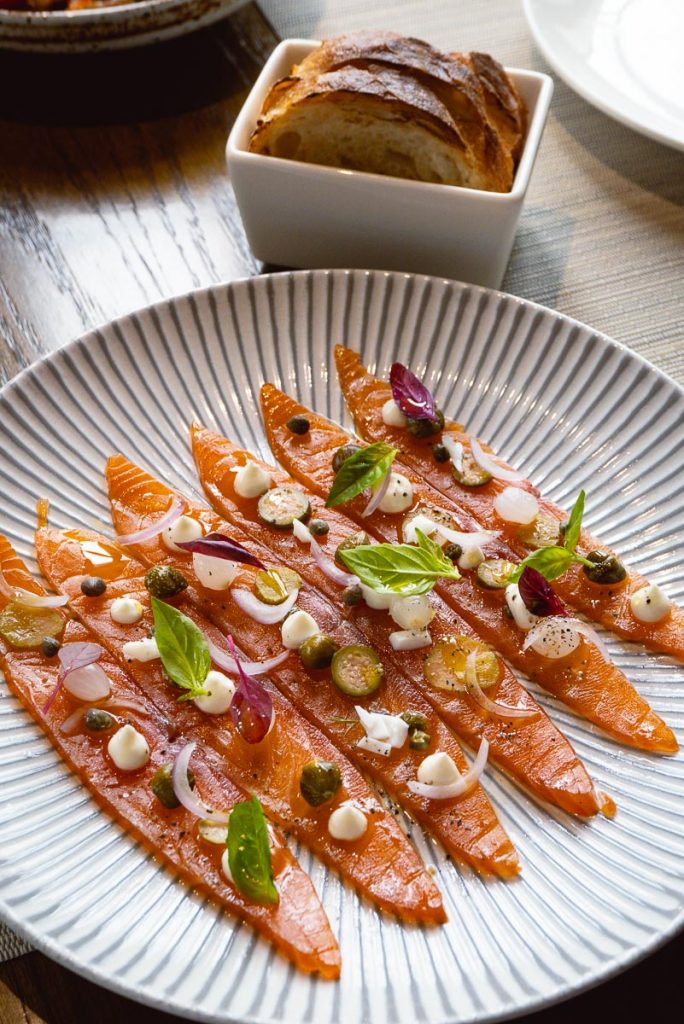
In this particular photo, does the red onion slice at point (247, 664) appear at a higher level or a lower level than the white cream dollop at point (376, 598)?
lower

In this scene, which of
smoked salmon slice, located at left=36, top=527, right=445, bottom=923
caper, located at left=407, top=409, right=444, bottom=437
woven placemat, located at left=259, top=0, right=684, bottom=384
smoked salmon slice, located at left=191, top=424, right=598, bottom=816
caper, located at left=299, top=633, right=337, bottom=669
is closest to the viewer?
smoked salmon slice, located at left=36, top=527, right=445, bottom=923

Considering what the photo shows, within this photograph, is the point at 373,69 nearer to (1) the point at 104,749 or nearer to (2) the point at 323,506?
(2) the point at 323,506

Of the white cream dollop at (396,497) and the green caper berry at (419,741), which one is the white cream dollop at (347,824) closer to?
the green caper berry at (419,741)

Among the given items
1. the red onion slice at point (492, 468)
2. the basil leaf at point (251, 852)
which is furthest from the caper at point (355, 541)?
the basil leaf at point (251, 852)

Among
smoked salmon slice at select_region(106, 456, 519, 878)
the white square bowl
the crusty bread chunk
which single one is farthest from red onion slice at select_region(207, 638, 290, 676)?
the crusty bread chunk

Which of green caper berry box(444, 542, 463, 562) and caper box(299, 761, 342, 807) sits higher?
green caper berry box(444, 542, 463, 562)

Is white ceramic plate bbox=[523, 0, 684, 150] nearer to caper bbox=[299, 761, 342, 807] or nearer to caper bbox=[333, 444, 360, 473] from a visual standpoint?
caper bbox=[333, 444, 360, 473]
